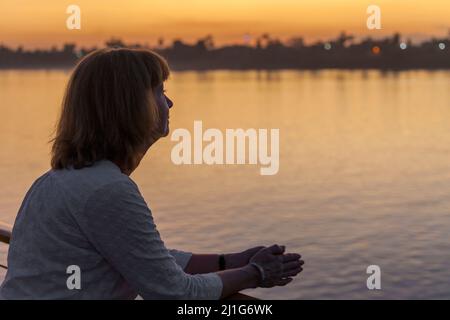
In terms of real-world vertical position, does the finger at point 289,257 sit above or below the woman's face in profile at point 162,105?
below

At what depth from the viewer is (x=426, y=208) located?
19.4m

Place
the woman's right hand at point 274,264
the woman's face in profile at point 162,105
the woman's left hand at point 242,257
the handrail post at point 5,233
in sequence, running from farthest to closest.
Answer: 1. the handrail post at point 5,233
2. the woman's left hand at point 242,257
3. the woman's right hand at point 274,264
4. the woman's face in profile at point 162,105

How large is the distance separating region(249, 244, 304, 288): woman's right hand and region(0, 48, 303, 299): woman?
0.26 m

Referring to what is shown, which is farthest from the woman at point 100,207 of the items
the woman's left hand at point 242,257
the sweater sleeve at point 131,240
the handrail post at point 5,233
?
the handrail post at point 5,233

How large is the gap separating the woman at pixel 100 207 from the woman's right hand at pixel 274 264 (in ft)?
0.84

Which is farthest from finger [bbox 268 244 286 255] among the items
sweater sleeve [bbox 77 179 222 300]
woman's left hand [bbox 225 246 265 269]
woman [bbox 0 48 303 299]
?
sweater sleeve [bbox 77 179 222 300]

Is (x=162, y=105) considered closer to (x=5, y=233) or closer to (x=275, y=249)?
(x=275, y=249)

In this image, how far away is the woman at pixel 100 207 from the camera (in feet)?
6.66

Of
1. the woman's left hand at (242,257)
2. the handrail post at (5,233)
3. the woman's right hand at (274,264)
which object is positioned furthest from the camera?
the handrail post at (5,233)

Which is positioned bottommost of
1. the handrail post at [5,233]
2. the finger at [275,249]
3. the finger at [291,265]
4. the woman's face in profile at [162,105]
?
the finger at [291,265]

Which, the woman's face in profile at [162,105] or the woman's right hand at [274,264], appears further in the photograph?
the woman's right hand at [274,264]

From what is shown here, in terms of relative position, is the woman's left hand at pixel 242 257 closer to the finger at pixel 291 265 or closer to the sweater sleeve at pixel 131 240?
the finger at pixel 291 265

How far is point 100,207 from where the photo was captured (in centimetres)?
201
